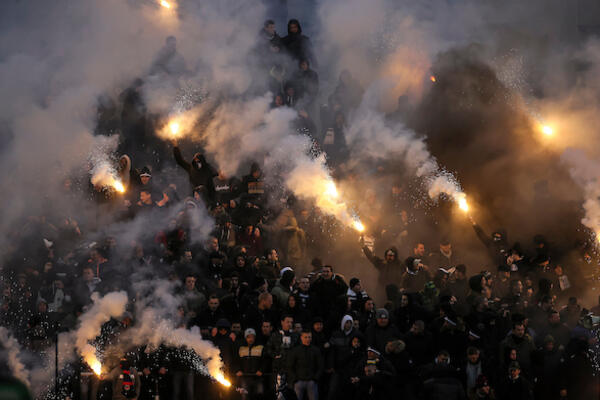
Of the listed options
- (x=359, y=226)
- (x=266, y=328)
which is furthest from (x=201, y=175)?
(x=266, y=328)

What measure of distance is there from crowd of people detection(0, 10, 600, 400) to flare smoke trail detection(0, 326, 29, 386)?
0.10 meters

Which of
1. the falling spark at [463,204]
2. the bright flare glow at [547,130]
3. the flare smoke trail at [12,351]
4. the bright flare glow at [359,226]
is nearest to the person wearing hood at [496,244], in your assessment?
the falling spark at [463,204]

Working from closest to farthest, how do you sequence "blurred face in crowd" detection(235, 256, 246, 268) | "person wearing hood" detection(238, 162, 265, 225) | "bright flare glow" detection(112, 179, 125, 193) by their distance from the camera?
"blurred face in crowd" detection(235, 256, 246, 268), "person wearing hood" detection(238, 162, 265, 225), "bright flare glow" detection(112, 179, 125, 193)

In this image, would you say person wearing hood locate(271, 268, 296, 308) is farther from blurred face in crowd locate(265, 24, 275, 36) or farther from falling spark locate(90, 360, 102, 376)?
blurred face in crowd locate(265, 24, 275, 36)

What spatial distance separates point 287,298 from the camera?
920 cm

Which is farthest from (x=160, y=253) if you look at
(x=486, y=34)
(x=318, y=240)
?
(x=486, y=34)

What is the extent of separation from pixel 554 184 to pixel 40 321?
8.42 metres

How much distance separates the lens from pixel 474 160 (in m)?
13.7

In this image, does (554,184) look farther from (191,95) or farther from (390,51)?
(191,95)

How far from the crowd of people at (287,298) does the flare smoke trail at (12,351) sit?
0.10 meters

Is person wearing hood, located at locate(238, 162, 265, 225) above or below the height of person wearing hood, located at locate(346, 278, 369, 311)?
above

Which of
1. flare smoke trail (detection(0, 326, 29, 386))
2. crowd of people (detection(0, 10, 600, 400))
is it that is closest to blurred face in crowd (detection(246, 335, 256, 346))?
crowd of people (detection(0, 10, 600, 400))

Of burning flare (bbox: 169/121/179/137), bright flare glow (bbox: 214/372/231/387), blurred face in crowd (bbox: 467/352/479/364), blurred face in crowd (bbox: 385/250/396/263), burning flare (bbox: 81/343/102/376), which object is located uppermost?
burning flare (bbox: 169/121/179/137)

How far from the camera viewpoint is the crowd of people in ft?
27.0
